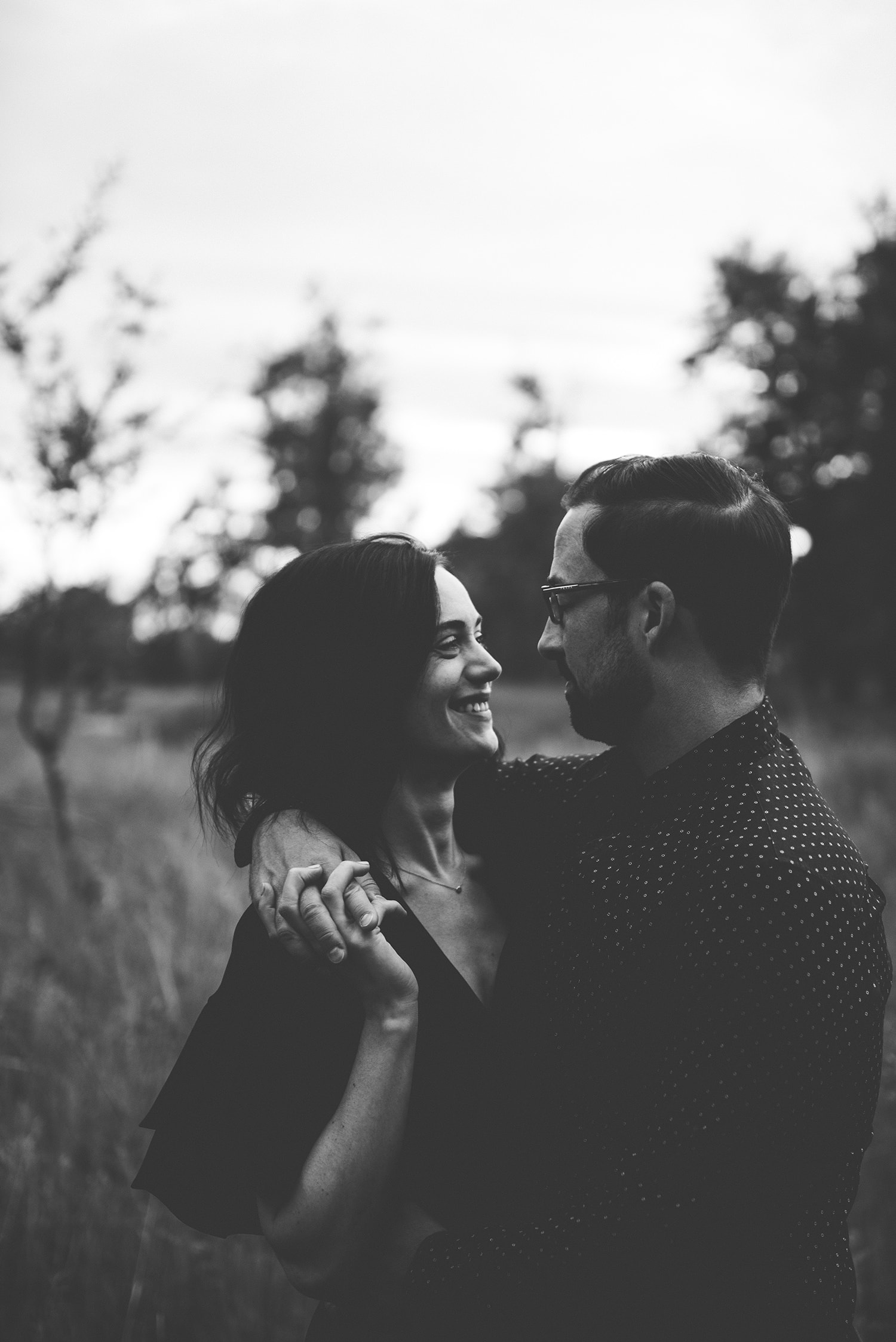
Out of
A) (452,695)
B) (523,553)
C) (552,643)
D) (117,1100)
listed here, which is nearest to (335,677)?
(452,695)

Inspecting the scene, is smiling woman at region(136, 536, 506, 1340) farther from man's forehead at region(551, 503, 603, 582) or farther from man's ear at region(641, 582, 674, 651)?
man's ear at region(641, 582, 674, 651)

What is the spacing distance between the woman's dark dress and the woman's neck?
407mm

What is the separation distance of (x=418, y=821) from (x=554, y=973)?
63 centimetres

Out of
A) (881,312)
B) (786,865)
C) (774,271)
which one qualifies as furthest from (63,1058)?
(774,271)

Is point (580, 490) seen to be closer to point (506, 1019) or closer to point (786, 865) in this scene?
point (786, 865)

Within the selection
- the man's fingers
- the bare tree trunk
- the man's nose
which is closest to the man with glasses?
the man's fingers

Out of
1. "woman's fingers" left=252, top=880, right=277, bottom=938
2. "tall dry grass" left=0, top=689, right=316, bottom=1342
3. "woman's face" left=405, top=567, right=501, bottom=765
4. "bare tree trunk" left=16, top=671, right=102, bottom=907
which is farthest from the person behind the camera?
"bare tree trunk" left=16, top=671, right=102, bottom=907

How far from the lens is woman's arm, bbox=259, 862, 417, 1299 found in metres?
1.87

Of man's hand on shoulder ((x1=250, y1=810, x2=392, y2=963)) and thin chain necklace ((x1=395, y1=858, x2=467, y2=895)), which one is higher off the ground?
man's hand on shoulder ((x1=250, y1=810, x2=392, y2=963))

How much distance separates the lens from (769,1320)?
172cm

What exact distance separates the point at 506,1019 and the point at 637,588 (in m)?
0.98

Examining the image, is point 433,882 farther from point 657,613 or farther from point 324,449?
point 324,449

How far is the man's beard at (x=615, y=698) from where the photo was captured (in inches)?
90.9

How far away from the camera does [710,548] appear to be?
88.1 inches
